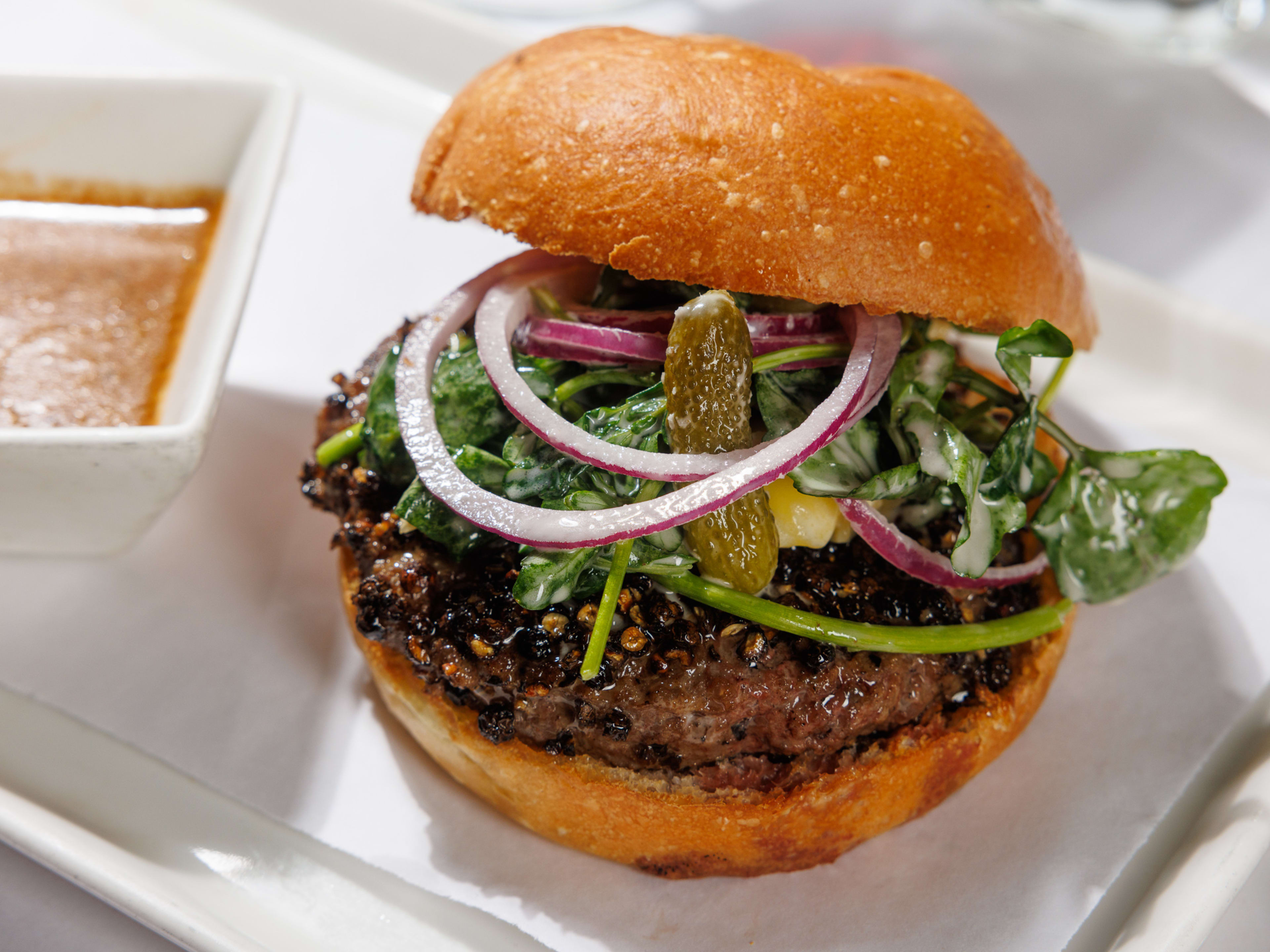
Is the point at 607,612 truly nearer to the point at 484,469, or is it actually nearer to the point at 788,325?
the point at 484,469

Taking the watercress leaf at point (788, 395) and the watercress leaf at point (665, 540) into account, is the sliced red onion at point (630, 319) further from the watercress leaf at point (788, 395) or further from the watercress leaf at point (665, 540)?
the watercress leaf at point (665, 540)

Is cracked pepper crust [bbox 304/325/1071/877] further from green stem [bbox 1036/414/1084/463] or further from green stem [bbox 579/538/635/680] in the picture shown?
green stem [bbox 1036/414/1084/463]

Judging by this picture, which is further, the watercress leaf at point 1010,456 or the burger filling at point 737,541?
the watercress leaf at point 1010,456

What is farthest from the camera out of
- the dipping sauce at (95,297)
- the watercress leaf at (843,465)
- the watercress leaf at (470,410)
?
the dipping sauce at (95,297)

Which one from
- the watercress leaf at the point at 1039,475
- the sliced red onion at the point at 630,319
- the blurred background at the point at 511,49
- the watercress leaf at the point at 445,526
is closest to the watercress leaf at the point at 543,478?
the watercress leaf at the point at 445,526

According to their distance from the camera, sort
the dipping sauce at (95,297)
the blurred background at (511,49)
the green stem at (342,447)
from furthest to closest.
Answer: the blurred background at (511,49) < the dipping sauce at (95,297) < the green stem at (342,447)

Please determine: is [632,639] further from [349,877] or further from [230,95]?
[230,95]

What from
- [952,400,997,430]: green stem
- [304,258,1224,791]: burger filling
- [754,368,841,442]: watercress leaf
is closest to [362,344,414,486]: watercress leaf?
[304,258,1224,791]: burger filling

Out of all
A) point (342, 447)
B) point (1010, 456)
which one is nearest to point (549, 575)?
point (342, 447)

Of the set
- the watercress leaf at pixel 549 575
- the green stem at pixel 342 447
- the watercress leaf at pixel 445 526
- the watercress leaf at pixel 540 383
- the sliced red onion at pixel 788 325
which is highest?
A: the sliced red onion at pixel 788 325
